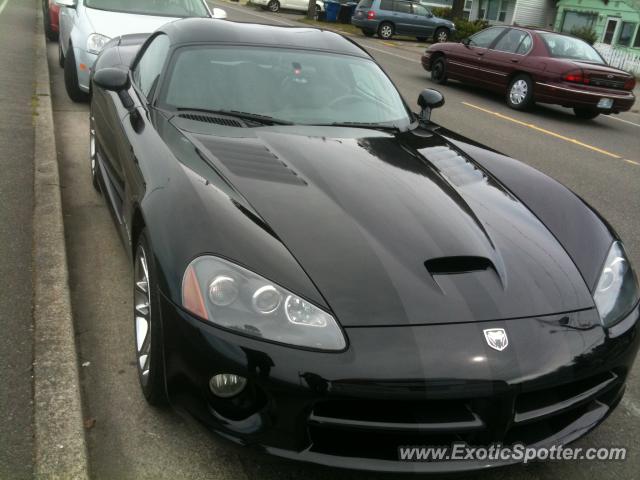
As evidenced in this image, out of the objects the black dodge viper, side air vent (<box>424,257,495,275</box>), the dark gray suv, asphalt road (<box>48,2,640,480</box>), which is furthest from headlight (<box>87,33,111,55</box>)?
the dark gray suv

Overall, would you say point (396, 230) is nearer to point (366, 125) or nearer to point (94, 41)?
point (366, 125)

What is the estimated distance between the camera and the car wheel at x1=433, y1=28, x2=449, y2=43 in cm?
2711

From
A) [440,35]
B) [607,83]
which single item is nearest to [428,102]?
[607,83]

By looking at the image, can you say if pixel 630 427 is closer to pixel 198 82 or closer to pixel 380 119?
pixel 380 119

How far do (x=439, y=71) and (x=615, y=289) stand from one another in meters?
12.6

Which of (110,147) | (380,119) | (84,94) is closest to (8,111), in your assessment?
(84,94)

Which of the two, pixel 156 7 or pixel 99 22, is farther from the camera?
pixel 156 7

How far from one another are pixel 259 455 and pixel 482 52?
12536 millimetres

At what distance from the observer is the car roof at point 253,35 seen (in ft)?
12.9

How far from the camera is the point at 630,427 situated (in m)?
2.87

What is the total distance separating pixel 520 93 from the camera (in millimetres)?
12281

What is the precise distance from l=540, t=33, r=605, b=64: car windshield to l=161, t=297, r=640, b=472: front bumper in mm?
11150

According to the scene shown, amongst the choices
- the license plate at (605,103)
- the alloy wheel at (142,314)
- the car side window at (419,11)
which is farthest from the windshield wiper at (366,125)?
the car side window at (419,11)

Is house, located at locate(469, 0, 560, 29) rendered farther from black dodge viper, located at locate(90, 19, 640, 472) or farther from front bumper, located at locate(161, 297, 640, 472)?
front bumper, located at locate(161, 297, 640, 472)
